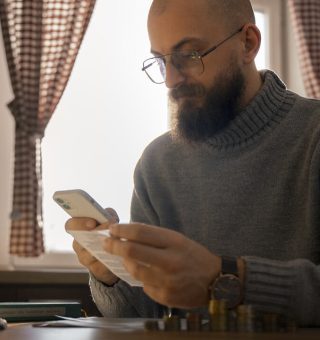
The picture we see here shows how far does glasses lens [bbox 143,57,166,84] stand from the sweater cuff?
71cm

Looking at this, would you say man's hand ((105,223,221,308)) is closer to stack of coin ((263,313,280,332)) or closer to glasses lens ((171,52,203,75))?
stack of coin ((263,313,280,332))

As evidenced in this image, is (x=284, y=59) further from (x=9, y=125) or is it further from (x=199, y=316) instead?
(x=199, y=316)

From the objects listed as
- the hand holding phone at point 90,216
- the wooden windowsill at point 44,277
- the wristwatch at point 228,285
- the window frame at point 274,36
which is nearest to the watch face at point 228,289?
the wristwatch at point 228,285

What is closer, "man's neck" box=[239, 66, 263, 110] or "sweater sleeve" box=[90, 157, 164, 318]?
"sweater sleeve" box=[90, 157, 164, 318]

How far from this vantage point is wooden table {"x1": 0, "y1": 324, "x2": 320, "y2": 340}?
1.11 m

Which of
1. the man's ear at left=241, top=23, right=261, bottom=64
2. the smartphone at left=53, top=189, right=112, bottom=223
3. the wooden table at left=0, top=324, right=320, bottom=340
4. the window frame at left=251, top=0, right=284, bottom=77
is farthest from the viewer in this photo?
the window frame at left=251, top=0, right=284, bottom=77

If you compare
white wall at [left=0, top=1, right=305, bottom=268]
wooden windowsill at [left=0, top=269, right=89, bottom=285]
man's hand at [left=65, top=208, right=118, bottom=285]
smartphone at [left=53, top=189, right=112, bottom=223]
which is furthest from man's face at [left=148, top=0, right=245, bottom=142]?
white wall at [left=0, top=1, right=305, bottom=268]

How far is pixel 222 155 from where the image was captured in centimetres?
195

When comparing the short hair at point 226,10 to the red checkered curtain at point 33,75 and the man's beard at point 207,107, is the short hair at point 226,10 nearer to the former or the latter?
the man's beard at point 207,107

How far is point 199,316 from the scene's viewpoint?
1.26m

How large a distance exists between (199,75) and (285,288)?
72 cm

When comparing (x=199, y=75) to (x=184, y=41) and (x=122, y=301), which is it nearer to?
(x=184, y=41)

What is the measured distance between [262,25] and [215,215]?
99.8 inches

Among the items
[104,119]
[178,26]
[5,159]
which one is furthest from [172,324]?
[104,119]
